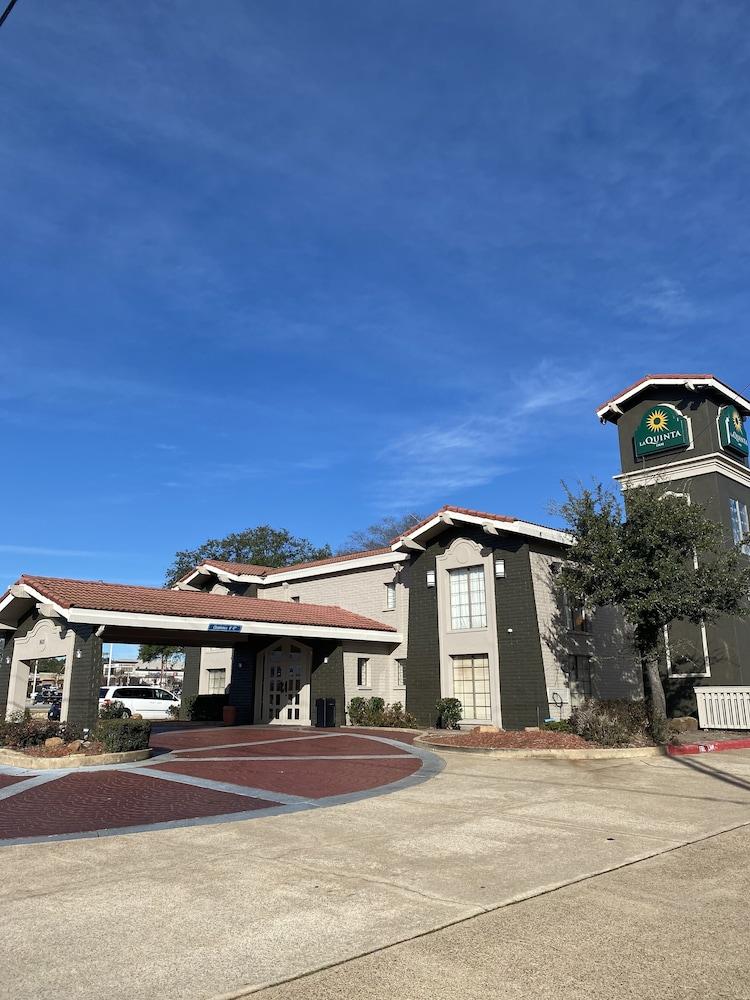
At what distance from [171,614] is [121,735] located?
19.7ft

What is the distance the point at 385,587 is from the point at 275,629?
6371 mm

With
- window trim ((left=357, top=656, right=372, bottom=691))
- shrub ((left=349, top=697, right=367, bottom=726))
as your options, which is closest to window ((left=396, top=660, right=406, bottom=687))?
window trim ((left=357, top=656, right=372, bottom=691))

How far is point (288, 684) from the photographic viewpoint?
29.2 metres

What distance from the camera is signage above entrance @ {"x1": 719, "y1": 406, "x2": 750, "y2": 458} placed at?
27016mm

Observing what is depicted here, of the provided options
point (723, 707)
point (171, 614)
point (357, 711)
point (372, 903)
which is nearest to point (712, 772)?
point (723, 707)

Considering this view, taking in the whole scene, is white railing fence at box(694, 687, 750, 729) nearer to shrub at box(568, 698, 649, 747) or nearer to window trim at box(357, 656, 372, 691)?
shrub at box(568, 698, 649, 747)

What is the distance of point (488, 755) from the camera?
1764 cm

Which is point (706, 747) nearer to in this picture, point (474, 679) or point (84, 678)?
point (474, 679)

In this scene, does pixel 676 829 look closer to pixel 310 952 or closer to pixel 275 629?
pixel 310 952

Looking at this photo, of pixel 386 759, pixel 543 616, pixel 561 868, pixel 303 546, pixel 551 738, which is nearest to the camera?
pixel 561 868

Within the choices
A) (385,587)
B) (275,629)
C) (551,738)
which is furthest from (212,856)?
(385,587)

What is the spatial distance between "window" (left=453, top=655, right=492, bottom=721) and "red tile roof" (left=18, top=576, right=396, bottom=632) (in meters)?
3.77

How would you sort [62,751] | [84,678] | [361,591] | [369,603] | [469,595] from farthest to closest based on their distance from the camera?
[361,591] → [369,603] → [469,595] → [84,678] → [62,751]

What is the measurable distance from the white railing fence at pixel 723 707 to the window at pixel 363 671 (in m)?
11.6
